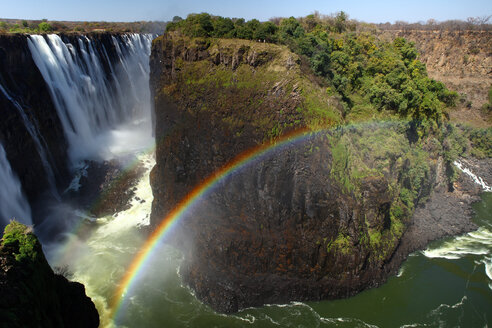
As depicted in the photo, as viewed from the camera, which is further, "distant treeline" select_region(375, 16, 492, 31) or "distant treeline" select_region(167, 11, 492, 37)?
"distant treeline" select_region(375, 16, 492, 31)

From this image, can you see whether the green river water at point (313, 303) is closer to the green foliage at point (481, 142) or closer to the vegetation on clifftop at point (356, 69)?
the vegetation on clifftop at point (356, 69)

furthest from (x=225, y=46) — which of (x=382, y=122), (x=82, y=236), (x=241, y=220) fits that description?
(x=82, y=236)

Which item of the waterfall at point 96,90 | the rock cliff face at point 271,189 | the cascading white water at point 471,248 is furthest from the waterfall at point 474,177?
the waterfall at point 96,90

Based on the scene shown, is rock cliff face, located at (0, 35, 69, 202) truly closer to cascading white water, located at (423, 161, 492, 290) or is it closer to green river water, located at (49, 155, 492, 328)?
green river water, located at (49, 155, 492, 328)

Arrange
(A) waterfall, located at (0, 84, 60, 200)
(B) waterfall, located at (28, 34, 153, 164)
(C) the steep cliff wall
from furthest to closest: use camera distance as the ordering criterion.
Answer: (C) the steep cliff wall → (B) waterfall, located at (28, 34, 153, 164) → (A) waterfall, located at (0, 84, 60, 200)

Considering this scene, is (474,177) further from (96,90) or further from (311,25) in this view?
(96,90)

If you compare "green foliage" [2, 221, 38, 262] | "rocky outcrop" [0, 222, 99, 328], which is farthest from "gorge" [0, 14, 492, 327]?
"green foliage" [2, 221, 38, 262]
